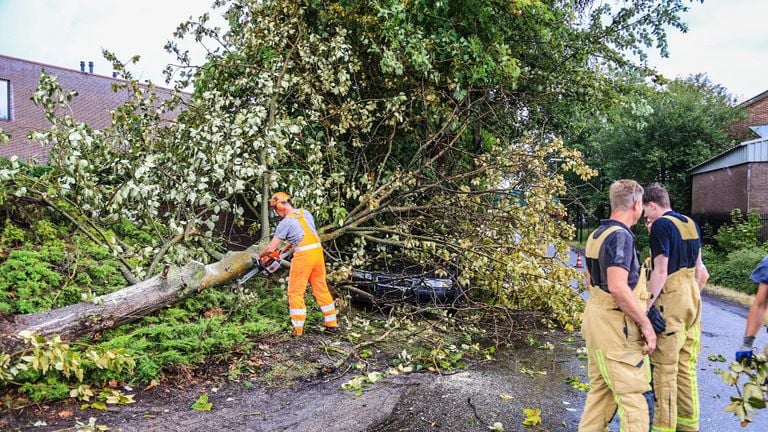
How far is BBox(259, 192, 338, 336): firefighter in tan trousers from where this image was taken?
6109mm

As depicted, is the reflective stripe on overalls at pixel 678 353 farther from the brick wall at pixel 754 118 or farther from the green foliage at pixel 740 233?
the brick wall at pixel 754 118

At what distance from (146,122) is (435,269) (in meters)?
4.23

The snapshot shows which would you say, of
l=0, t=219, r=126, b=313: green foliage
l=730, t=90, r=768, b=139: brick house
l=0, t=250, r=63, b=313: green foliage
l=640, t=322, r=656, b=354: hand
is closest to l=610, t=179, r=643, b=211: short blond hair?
l=640, t=322, r=656, b=354: hand

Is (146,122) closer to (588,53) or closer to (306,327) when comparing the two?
(306,327)

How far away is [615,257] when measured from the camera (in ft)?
10.3

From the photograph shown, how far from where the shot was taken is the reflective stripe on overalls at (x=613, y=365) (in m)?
3.05

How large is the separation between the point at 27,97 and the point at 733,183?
25.6m

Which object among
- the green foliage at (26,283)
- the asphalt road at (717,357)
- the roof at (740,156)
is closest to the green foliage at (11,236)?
the green foliage at (26,283)

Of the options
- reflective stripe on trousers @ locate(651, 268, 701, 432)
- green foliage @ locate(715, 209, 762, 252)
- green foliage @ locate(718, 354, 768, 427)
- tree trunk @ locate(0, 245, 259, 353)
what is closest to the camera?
green foliage @ locate(718, 354, 768, 427)

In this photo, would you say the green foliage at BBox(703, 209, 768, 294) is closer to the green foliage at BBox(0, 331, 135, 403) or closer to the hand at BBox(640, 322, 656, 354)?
the hand at BBox(640, 322, 656, 354)

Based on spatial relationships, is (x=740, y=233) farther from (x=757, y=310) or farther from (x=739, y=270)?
(x=757, y=310)

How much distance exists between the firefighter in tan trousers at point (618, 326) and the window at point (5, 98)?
884 inches

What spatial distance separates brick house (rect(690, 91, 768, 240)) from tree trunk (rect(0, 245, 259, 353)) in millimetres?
15534

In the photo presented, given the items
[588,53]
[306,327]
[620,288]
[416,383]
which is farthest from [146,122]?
[588,53]
